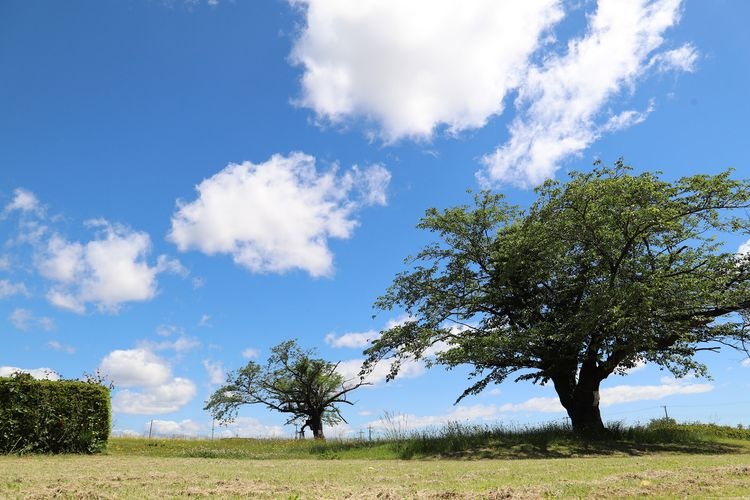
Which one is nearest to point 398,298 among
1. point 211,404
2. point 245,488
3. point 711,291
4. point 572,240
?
point 572,240

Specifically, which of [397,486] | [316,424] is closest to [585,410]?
[397,486]

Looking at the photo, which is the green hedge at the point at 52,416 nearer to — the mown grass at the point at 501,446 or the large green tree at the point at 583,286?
the mown grass at the point at 501,446

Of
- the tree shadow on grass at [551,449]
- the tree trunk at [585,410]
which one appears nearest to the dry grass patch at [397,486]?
the tree shadow on grass at [551,449]

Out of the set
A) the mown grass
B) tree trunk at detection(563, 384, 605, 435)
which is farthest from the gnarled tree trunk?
tree trunk at detection(563, 384, 605, 435)

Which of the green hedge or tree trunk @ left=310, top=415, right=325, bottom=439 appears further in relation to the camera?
tree trunk @ left=310, top=415, right=325, bottom=439

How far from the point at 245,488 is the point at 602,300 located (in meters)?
16.8

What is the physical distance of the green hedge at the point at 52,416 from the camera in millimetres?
18578

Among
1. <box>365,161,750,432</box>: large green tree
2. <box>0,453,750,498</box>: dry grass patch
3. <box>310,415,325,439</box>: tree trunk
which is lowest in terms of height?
<box>0,453,750,498</box>: dry grass patch

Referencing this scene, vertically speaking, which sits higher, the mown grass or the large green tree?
the large green tree

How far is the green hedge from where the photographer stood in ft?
61.0

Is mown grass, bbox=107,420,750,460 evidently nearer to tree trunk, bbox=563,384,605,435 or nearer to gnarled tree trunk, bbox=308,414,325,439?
tree trunk, bbox=563,384,605,435

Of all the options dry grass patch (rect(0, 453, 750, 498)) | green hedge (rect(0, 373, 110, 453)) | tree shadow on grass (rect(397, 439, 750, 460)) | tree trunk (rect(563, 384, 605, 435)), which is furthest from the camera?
tree trunk (rect(563, 384, 605, 435))

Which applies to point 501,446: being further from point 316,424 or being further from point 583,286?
point 316,424

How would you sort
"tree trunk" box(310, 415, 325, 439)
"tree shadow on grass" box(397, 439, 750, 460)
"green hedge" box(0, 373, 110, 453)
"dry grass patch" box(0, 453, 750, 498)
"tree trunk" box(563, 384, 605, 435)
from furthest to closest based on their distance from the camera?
"tree trunk" box(310, 415, 325, 439) < "tree trunk" box(563, 384, 605, 435) < "tree shadow on grass" box(397, 439, 750, 460) < "green hedge" box(0, 373, 110, 453) < "dry grass patch" box(0, 453, 750, 498)
